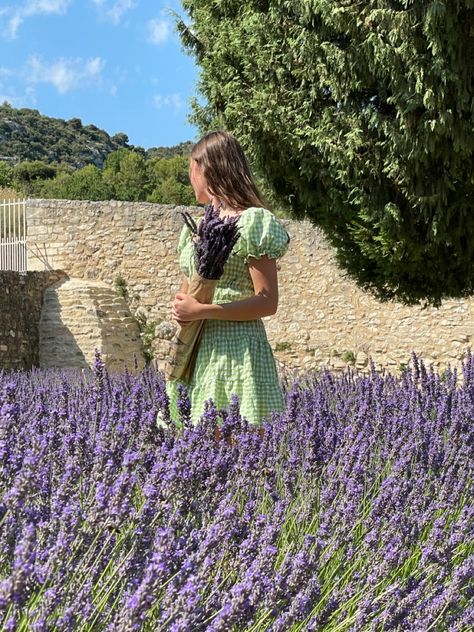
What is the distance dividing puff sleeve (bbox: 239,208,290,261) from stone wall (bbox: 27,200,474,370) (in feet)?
34.6

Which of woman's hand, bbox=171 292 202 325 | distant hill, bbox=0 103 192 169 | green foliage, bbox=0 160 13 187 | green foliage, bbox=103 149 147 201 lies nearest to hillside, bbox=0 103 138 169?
distant hill, bbox=0 103 192 169

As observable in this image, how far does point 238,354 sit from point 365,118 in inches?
190

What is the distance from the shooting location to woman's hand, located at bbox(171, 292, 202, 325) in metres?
2.88

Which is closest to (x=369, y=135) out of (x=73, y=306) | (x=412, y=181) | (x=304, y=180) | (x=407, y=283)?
(x=412, y=181)

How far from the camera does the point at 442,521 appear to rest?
2.13 m

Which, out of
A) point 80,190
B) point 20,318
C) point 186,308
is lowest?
point 186,308

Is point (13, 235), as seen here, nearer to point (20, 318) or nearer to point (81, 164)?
point (20, 318)

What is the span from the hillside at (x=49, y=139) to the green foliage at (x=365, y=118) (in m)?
59.7

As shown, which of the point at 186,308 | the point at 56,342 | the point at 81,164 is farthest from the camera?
the point at 81,164

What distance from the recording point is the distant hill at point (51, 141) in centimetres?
6756

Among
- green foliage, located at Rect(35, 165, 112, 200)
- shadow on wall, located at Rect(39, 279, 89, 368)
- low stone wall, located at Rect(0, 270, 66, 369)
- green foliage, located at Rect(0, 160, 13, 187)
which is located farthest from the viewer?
green foliage, located at Rect(0, 160, 13, 187)

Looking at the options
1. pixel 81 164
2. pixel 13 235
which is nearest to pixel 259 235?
pixel 13 235

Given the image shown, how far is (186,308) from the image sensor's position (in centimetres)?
289

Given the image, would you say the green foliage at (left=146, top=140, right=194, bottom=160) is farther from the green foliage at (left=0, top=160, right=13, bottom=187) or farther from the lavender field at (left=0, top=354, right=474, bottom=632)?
the lavender field at (left=0, top=354, right=474, bottom=632)
